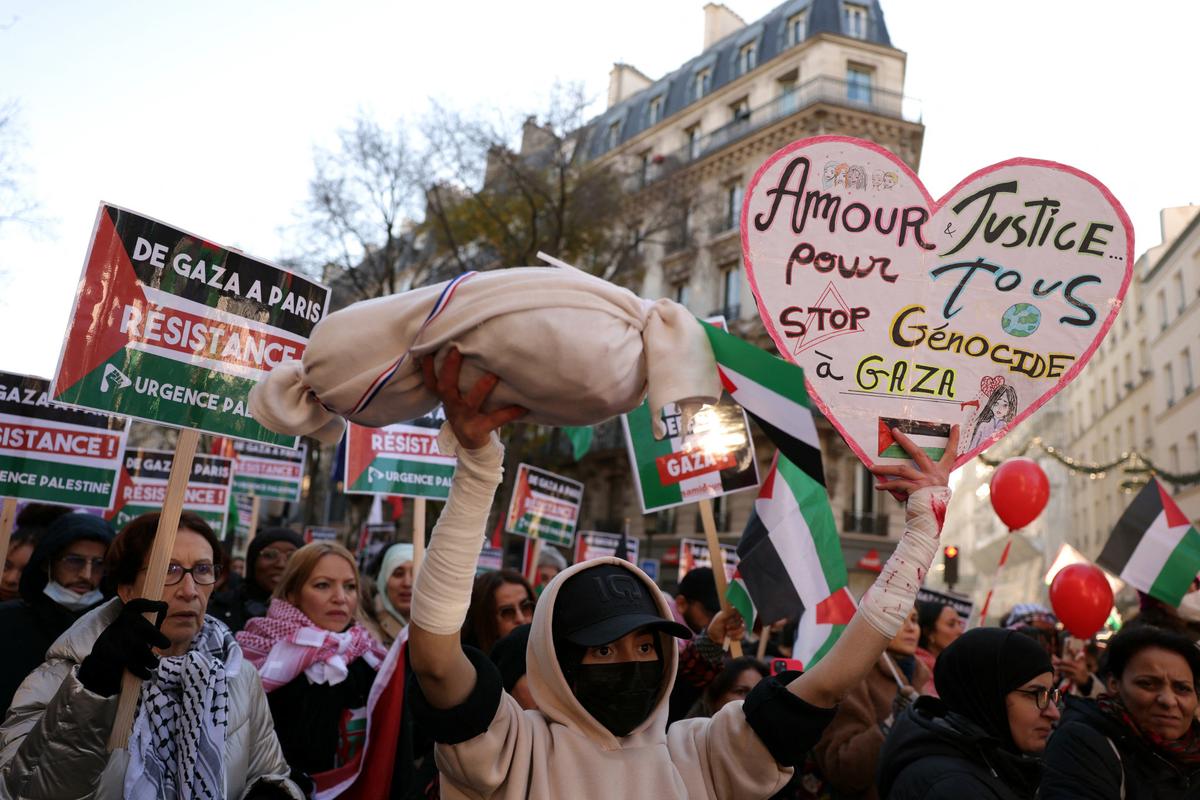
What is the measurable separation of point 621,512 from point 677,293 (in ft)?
24.8

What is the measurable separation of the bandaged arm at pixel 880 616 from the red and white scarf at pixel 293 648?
7.43ft

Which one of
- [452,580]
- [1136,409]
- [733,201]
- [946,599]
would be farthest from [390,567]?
[1136,409]

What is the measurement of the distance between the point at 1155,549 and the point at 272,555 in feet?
18.2

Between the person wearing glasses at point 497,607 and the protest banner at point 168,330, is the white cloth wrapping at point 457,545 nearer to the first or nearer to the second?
the protest banner at point 168,330

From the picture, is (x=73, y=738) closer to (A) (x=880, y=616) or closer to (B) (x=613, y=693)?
(B) (x=613, y=693)

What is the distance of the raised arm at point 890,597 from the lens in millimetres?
2252

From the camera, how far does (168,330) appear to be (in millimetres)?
3520

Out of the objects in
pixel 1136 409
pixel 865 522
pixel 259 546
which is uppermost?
pixel 1136 409

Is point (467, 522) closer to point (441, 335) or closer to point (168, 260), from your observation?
point (441, 335)

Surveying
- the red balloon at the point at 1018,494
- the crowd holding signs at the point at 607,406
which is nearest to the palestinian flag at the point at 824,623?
the crowd holding signs at the point at 607,406

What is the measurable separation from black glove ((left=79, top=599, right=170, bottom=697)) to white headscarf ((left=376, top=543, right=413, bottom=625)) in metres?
2.40

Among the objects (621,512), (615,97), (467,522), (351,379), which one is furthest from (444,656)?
(615,97)

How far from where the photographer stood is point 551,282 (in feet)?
6.77

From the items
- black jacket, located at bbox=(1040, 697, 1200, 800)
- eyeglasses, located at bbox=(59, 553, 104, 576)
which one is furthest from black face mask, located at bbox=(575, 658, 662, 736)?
eyeglasses, located at bbox=(59, 553, 104, 576)
